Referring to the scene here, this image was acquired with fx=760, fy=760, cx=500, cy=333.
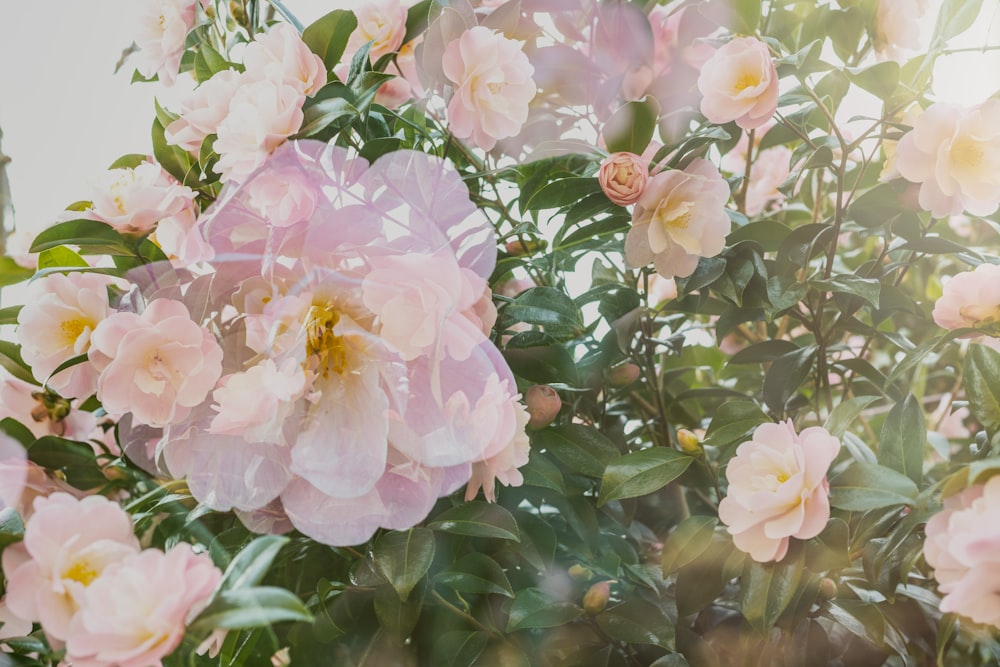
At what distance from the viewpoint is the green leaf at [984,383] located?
0.53 meters

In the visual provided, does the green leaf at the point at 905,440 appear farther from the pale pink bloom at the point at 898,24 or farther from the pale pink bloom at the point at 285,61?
the pale pink bloom at the point at 285,61

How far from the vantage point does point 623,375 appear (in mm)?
673

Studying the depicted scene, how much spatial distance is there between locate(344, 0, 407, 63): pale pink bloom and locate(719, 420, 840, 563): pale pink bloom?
1.36 feet

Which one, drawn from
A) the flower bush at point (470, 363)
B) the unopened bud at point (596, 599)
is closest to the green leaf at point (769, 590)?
the flower bush at point (470, 363)

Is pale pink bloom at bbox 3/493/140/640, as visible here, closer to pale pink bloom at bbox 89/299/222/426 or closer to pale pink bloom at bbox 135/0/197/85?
pale pink bloom at bbox 89/299/222/426

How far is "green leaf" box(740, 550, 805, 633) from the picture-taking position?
500mm

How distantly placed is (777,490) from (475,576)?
0.22 metres

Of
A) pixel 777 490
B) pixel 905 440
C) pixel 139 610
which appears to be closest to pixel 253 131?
pixel 139 610

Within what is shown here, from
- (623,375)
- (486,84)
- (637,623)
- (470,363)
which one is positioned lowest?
(637,623)

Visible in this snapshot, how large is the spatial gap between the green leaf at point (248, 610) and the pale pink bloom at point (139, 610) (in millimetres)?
11

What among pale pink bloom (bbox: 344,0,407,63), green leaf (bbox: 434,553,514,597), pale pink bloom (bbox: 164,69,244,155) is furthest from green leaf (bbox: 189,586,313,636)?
pale pink bloom (bbox: 344,0,407,63)

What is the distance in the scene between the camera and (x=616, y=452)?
1.98 feet

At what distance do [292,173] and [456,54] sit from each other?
0.49 ft

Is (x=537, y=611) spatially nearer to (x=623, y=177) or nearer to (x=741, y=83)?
(x=623, y=177)
